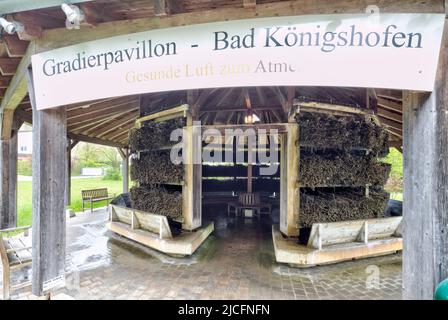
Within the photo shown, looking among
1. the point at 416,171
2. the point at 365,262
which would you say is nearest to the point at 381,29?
the point at 416,171

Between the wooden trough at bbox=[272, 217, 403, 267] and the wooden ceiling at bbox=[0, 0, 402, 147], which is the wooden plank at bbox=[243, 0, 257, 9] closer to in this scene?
the wooden ceiling at bbox=[0, 0, 402, 147]

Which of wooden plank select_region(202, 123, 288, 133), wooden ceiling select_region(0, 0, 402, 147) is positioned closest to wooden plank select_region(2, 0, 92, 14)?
wooden ceiling select_region(0, 0, 402, 147)

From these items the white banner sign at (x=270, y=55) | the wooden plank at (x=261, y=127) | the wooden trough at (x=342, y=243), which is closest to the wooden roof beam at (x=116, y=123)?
the wooden plank at (x=261, y=127)

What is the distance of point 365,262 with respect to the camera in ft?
12.1

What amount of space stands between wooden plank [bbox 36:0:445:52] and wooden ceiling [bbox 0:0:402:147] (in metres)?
0.06

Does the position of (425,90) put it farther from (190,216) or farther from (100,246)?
(100,246)

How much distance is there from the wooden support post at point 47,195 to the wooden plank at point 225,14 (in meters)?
0.65

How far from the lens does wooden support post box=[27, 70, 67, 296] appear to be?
2.35 m

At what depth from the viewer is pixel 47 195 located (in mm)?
2395

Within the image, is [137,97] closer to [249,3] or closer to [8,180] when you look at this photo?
[8,180]

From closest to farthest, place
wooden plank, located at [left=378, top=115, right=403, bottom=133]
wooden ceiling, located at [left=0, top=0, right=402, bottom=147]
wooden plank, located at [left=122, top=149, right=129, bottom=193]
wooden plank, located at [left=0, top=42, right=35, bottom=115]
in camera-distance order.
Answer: wooden ceiling, located at [left=0, top=0, right=402, bottom=147]
wooden plank, located at [left=0, top=42, right=35, bottom=115]
wooden plank, located at [left=378, top=115, right=403, bottom=133]
wooden plank, located at [left=122, top=149, right=129, bottom=193]

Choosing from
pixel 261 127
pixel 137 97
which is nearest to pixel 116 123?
pixel 137 97

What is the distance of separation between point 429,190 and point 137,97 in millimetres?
5515

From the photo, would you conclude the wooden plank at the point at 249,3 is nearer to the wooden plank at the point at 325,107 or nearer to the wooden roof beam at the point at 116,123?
the wooden plank at the point at 325,107
